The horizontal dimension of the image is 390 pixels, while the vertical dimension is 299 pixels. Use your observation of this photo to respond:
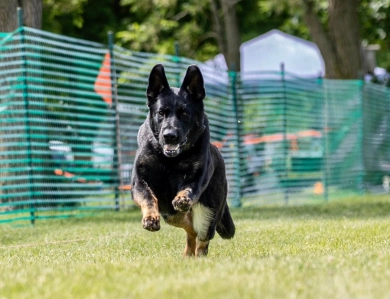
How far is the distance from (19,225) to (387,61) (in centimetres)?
2923

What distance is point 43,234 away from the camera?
10617mm

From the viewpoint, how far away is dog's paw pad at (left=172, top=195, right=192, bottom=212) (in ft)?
22.1

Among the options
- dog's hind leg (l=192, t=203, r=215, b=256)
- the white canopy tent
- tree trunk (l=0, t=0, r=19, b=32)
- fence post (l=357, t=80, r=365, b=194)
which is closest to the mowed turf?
dog's hind leg (l=192, t=203, r=215, b=256)

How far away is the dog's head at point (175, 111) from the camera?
22.8 feet

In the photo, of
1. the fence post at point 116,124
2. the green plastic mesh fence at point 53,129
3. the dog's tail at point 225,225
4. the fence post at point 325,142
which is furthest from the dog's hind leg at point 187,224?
the fence post at point 325,142

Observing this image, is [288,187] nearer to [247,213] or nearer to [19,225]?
[247,213]

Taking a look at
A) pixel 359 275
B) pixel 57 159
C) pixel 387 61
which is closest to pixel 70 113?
pixel 57 159

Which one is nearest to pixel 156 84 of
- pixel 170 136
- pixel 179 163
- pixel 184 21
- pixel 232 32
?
pixel 170 136

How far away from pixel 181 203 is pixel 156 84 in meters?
1.13

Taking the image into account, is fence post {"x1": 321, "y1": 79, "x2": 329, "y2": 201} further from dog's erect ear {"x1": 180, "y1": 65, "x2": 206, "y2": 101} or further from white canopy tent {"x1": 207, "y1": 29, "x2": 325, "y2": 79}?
dog's erect ear {"x1": 180, "y1": 65, "x2": 206, "y2": 101}

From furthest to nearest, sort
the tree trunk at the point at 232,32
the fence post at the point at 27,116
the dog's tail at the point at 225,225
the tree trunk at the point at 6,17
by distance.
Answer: the tree trunk at the point at 232,32 → the tree trunk at the point at 6,17 → the fence post at the point at 27,116 → the dog's tail at the point at 225,225

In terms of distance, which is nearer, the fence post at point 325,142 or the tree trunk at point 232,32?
the fence post at point 325,142

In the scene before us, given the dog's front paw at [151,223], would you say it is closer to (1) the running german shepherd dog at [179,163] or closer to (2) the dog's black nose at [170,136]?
(1) the running german shepherd dog at [179,163]

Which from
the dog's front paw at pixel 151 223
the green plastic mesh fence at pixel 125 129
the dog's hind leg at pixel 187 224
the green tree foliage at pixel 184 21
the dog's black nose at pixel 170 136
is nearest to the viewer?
the dog's front paw at pixel 151 223
